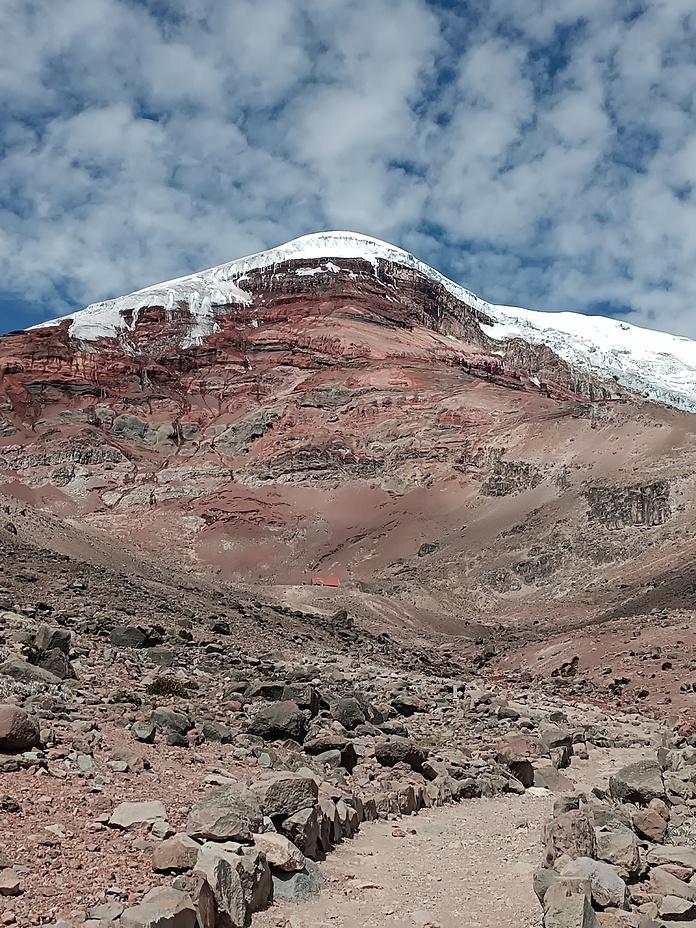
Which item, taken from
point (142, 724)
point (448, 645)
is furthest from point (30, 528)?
point (142, 724)

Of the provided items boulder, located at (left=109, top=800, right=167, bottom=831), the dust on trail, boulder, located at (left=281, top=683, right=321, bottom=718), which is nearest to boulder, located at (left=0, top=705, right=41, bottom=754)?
boulder, located at (left=109, top=800, right=167, bottom=831)

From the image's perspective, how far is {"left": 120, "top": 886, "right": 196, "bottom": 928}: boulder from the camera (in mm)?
4484

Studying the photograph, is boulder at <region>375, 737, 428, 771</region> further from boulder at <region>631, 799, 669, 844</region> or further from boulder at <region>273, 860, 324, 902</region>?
boulder at <region>273, 860, 324, 902</region>

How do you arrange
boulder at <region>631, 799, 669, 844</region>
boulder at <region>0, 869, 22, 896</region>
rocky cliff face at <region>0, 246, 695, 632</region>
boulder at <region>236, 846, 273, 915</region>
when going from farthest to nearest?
1. rocky cliff face at <region>0, 246, 695, 632</region>
2. boulder at <region>631, 799, 669, 844</region>
3. boulder at <region>236, 846, 273, 915</region>
4. boulder at <region>0, 869, 22, 896</region>

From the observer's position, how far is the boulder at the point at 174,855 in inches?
210

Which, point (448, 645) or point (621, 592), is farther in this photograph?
point (621, 592)

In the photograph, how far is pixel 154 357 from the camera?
10888 centimetres

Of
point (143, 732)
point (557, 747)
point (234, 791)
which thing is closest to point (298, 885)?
point (234, 791)

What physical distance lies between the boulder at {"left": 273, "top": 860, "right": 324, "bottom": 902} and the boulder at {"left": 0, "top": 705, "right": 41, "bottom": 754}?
2559 millimetres

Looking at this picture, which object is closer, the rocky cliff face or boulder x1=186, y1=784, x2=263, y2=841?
boulder x1=186, y1=784, x2=263, y2=841

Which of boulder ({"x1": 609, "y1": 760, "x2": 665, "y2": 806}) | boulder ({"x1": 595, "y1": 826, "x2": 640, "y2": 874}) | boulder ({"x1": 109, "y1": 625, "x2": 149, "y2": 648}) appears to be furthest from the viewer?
boulder ({"x1": 109, "y1": 625, "x2": 149, "y2": 648})

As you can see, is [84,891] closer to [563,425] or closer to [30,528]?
[30,528]

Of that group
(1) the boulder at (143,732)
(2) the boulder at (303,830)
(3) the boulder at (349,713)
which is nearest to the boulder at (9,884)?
(2) the boulder at (303,830)

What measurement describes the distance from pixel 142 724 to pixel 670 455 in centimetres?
5583
